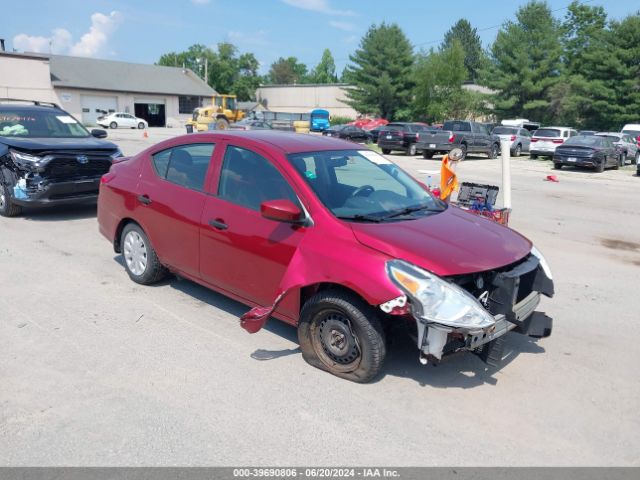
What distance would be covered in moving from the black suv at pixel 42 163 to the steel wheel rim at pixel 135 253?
3565 millimetres

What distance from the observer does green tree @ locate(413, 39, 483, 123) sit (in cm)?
5206

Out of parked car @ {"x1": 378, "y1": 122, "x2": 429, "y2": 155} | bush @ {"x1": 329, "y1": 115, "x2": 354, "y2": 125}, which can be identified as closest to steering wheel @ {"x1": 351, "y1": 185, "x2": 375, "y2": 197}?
parked car @ {"x1": 378, "y1": 122, "x2": 429, "y2": 155}

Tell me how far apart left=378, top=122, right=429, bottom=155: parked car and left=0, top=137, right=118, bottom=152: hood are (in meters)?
19.2

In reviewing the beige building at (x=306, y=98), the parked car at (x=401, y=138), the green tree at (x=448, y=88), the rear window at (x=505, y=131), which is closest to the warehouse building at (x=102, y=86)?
the beige building at (x=306, y=98)

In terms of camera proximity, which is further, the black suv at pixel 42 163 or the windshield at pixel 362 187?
the black suv at pixel 42 163

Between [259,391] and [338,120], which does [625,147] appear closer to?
[259,391]

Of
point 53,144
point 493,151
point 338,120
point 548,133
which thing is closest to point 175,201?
point 53,144

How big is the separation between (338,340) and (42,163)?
669 cm

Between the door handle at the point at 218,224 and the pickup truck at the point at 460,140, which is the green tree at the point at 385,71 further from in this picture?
the door handle at the point at 218,224

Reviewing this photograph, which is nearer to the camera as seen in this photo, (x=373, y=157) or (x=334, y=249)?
(x=334, y=249)

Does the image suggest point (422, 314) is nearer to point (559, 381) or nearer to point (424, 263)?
point (424, 263)

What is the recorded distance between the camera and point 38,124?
32.7ft

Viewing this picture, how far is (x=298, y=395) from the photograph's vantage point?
3.84 m

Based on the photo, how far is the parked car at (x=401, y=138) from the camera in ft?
89.2
